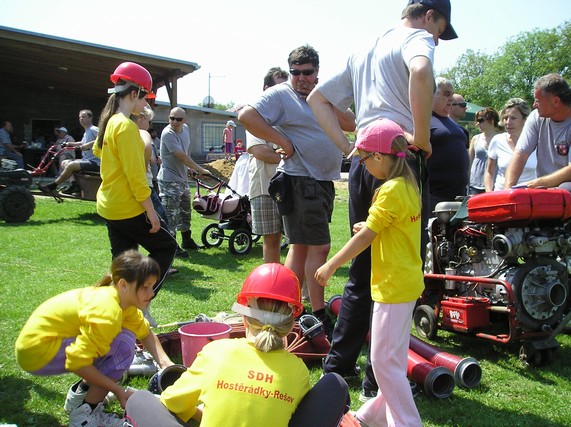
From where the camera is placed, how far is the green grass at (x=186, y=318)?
308 centimetres

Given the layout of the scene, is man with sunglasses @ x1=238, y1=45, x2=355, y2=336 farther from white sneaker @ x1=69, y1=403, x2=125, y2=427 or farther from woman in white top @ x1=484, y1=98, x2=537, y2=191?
woman in white top @ x1=484, y1=98, x2=537, y2=191

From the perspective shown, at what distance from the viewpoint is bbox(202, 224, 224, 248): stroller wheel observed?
27.5 ft

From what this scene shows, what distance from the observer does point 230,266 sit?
281 inches

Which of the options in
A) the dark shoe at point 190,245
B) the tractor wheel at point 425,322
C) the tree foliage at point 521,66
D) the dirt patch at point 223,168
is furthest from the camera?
the tree foliage at point 521,66

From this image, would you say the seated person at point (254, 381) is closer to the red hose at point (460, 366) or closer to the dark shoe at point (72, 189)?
the red hose at point (460, 366)

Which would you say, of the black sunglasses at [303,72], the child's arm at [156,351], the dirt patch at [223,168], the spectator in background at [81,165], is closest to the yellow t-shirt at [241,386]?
the child's arm at [156,351]

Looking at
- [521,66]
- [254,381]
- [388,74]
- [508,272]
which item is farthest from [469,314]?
[521,66]

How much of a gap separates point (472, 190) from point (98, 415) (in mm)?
6413

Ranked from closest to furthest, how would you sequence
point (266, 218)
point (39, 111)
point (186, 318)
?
point (186, 318) < point (266, 218) < point (39, 111)

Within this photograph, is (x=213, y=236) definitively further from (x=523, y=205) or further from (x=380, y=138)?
(x=380, y=138)

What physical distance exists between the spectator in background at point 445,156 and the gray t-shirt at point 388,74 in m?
1.80

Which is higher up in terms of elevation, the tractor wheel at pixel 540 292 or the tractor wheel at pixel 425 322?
the tractor wheel at pixel 540 292

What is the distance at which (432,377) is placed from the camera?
126 inches

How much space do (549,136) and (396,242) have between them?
8.55 ft
